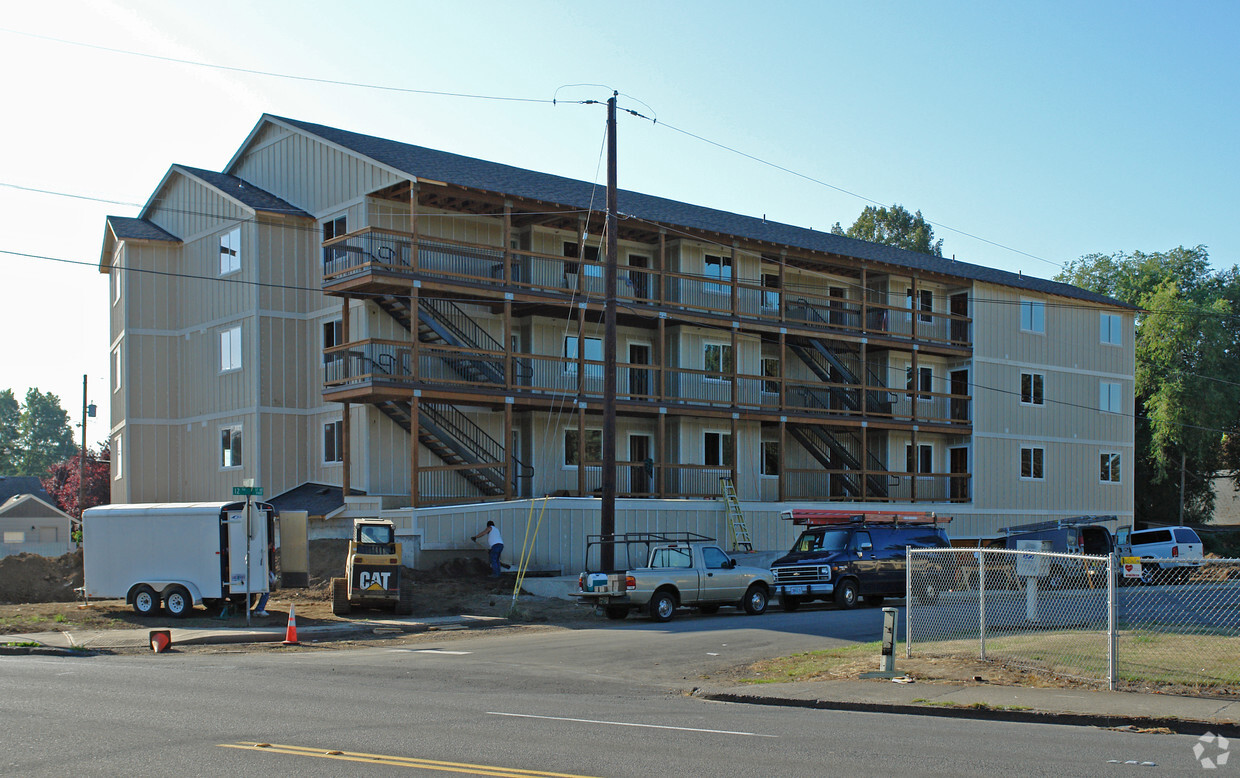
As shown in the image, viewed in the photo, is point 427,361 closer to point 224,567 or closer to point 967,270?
point 224,567

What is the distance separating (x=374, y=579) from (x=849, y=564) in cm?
1053

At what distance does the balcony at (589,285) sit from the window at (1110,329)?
7.52 m

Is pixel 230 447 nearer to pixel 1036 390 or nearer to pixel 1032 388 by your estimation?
pixel 1032 388

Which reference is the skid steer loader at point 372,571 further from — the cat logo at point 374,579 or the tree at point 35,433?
the tree at point 35,433

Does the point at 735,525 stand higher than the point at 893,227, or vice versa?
the point at 893,227

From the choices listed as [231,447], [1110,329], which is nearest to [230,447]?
[231,447]

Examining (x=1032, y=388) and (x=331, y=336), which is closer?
(x=331, y=336)

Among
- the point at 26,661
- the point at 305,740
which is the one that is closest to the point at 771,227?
the point at 26,661

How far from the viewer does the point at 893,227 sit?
8131 cm

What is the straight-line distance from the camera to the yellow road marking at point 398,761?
838 cm

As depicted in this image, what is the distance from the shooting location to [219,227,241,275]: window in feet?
119

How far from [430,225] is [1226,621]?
894 inches

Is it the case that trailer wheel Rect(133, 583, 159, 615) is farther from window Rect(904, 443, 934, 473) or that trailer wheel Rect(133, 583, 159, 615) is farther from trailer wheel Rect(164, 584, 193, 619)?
window Rect(904, 443, 934, 473)

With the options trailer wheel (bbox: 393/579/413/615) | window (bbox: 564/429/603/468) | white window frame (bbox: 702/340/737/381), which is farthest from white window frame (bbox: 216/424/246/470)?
white window frame (bbox: 702/340/737/381)
